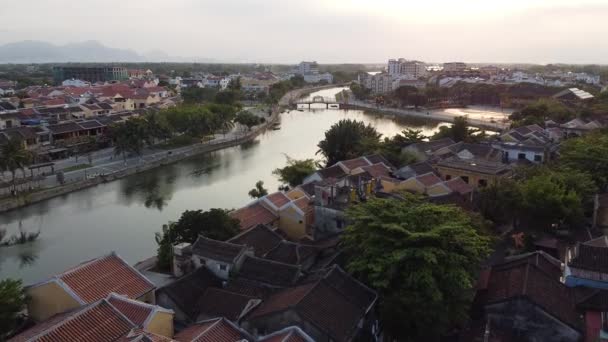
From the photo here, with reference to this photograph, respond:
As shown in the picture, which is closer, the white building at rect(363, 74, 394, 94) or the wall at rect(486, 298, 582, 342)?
the wall at rect(486, 298, 582, 342)

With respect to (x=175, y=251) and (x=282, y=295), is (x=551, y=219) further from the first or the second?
(x=175, y=251)

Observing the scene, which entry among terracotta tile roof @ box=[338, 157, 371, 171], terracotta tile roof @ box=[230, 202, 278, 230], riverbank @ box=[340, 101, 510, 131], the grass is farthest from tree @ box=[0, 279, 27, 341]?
riverbank @ box=[340, 101, 510, 131]

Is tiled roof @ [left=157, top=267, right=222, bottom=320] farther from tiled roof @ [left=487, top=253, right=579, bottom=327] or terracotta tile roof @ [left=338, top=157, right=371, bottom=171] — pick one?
terracotta tile roof @ [left=338, top=157, right=371, bottom=171]

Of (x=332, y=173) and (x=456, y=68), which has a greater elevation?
(x=456, y=68)

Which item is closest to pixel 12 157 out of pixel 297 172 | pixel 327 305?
pixel 297 172

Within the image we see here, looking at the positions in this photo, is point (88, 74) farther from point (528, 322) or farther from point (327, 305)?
point (528, 322)

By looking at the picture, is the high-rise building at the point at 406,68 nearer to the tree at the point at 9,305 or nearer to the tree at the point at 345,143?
the tree at the point at 345,143
